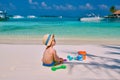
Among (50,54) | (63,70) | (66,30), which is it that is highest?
(50,54)

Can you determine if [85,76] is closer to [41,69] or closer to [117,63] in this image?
[41,69]

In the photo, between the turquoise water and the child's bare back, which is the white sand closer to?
the child's bare back

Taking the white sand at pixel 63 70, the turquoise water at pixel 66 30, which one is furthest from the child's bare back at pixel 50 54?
the turquoise water at pixel 66 30

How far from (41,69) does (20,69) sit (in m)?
0.42

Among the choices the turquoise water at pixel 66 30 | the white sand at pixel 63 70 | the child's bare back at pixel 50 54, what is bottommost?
the turquoise water at pixel 66 30

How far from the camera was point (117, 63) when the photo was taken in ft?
20.3

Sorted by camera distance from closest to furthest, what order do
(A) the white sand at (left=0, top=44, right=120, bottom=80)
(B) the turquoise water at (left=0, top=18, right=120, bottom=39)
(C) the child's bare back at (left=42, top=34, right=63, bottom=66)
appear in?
(A) the white sand at (left=0, top=44, right=120, bottom=80)
(C) the child's bare back at (left=42, top=34, right=63, bottom=66)
(B) the turquoise water at (left=0, top=18, right=120, bottom=39)

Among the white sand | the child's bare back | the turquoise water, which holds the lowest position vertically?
the turquoise water

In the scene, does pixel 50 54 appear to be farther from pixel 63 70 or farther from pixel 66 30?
pixel 66 30

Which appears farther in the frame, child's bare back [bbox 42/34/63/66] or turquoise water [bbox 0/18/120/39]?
turquoise water [bbox 0/18/120/39]

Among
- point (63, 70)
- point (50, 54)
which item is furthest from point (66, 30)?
point (63, 70)

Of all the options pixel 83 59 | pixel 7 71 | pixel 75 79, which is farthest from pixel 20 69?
pixel 83 59

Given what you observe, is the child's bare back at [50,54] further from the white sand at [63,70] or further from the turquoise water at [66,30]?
the turquoise water at [66,30]

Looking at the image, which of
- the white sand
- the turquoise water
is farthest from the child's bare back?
the turquoise water
